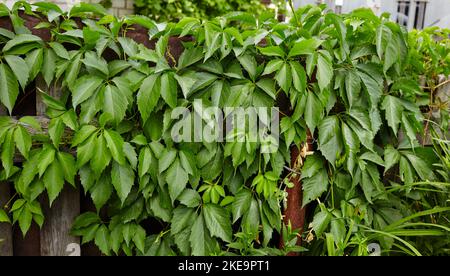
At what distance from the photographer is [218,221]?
1.54 m

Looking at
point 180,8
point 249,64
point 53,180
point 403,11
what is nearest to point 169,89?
point 249,64

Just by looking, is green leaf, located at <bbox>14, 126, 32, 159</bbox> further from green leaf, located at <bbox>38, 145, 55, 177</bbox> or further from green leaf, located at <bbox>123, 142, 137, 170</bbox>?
green leaf, located at <bbox>123, 142, 137, 170</bbox>

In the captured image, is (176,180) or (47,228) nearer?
(176,180)

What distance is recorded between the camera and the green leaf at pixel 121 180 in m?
1.43

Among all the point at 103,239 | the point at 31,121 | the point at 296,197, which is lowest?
the point at 103,239

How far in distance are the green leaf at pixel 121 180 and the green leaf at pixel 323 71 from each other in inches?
29.6

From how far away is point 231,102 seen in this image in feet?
4.78

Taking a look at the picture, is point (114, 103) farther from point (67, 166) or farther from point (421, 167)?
point (421, 167)

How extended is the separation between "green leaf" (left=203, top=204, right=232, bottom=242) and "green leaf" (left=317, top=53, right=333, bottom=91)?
59 cm

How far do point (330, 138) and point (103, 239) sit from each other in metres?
0.95

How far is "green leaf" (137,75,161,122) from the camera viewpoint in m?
1.39

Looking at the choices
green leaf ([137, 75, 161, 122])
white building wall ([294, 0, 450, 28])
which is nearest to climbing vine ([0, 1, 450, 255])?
green leaf ([137, 75, 161, 122])

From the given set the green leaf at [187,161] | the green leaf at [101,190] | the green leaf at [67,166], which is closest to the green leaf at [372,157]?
the green leaf at [187,161]
